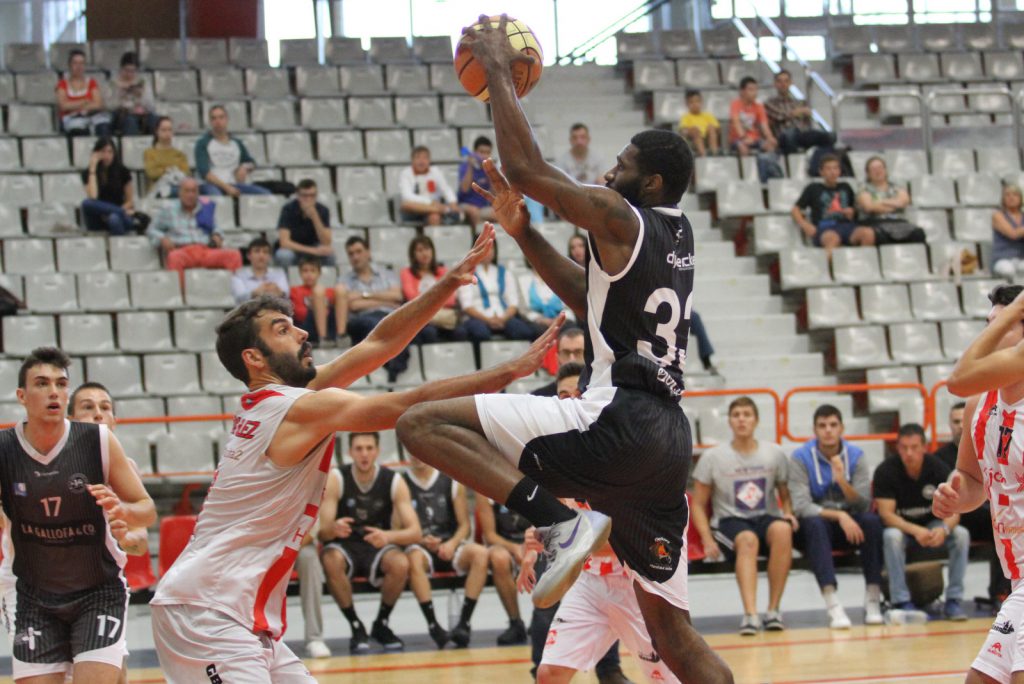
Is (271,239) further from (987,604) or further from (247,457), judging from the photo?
(247,457)

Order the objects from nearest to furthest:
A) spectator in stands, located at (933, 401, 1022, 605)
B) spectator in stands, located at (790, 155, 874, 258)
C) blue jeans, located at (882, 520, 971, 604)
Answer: blue jeans, located at (882, 520, 971, 604)
spectator in stands, located at (933, 401, 1022, 605)
spectator in stands, located at (790, 155, 874, 258)

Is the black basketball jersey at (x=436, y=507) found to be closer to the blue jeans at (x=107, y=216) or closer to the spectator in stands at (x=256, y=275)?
the spectator in stands at (x=256, y=275)

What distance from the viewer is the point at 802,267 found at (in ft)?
42.5

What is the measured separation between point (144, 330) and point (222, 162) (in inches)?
93.6

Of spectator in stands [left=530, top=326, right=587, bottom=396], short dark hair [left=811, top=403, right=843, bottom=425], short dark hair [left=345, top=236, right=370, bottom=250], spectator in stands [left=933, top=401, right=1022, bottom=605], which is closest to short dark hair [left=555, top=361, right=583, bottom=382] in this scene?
spectator in stands [left=530, top=326, right=587, bottom=396]

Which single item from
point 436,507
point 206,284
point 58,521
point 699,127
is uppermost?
point 699,127

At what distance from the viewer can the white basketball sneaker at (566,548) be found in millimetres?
3877

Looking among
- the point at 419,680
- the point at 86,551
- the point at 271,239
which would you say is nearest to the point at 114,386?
the point at 271,239

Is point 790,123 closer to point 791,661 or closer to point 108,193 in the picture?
point 108,193

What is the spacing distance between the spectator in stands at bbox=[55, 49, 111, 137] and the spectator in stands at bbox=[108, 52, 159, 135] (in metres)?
0.15

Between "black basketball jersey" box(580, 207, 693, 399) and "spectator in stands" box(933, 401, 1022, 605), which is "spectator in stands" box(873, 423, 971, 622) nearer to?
"spectator in stands" box(933, 401, 1022, 605)

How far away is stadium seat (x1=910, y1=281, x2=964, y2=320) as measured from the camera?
1278 cm

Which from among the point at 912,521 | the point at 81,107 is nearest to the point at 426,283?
the point at 912,521

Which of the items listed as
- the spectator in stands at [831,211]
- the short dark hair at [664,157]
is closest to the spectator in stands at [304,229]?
the spectator in stands at [831,211]
